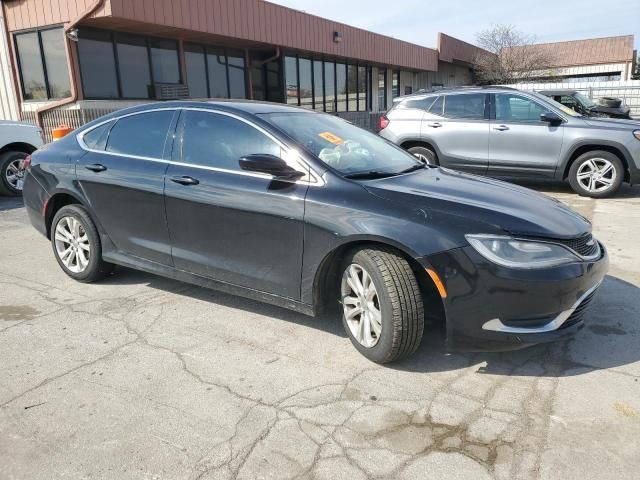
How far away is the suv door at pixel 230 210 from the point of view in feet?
11.1

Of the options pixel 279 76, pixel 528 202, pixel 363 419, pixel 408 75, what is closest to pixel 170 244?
pixel 363 419

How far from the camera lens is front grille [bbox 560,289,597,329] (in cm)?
297

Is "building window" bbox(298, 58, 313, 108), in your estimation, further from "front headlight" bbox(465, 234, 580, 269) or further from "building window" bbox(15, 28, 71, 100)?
"front headlight" bbox(465, 234, 580, 269)

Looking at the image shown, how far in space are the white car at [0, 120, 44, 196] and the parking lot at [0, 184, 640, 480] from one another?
19.0ft

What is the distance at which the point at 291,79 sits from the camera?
59.0 ft

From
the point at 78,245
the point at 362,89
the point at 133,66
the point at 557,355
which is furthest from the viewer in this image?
the point at 362,89

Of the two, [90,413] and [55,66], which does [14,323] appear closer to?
[90,413]

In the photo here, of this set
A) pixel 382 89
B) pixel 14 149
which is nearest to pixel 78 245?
pixel 14 149

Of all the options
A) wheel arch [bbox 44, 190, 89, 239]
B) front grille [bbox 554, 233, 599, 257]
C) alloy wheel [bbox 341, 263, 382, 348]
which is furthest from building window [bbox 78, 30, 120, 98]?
front grille [bbox 554, 233, 599, 257]

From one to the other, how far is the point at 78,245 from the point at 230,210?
186cm

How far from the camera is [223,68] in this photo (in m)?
15.6

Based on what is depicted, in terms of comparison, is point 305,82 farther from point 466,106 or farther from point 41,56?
point 466,106

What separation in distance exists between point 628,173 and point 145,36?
1115 cm

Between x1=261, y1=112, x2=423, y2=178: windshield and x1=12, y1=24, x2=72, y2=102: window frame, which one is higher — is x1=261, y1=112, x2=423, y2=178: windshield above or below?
below
